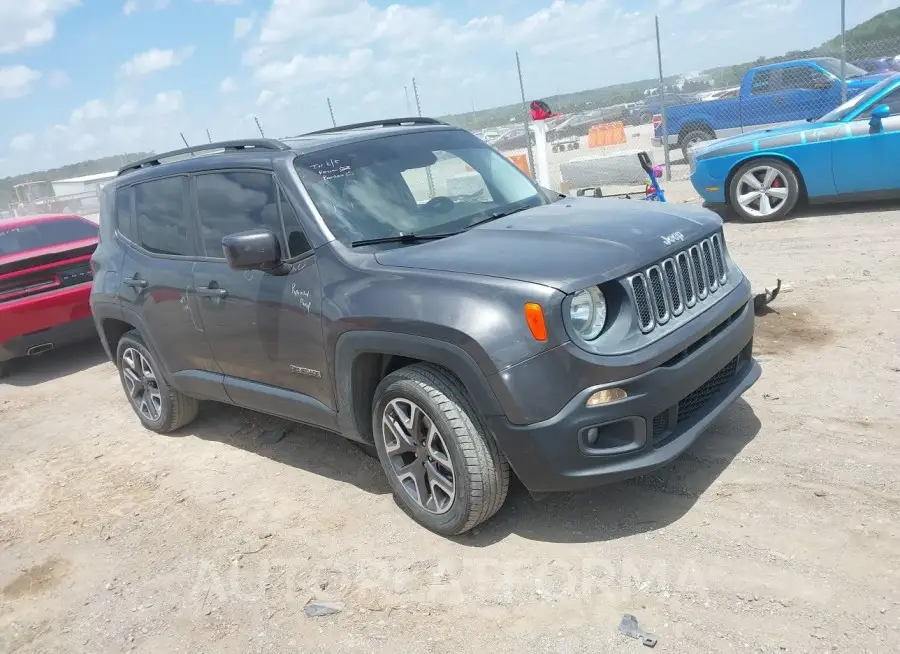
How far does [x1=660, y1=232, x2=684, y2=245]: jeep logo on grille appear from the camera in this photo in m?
3.46

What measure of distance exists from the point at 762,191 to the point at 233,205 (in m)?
7.06

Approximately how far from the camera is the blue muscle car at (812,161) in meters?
8.43

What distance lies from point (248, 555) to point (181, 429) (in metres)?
2.19

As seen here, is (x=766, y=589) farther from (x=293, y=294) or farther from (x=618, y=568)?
(x=293, y=294)

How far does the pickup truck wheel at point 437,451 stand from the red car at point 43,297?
5274 mm

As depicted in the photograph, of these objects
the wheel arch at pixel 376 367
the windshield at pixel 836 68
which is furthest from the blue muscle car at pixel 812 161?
the wheel arch at pixel 376 367

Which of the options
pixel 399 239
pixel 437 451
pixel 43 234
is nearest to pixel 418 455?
pixel 437 451

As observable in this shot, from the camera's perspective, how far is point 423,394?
3354 mm

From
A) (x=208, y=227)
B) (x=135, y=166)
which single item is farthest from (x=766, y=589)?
(x=135, y=166)

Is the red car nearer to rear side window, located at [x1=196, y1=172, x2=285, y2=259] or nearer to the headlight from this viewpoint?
rear side window, located at [x1=196, y1=172, x2=285, y2=259]

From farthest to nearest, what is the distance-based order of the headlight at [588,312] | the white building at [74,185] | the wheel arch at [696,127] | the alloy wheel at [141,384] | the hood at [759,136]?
1. the white building at [74,185]
2. the wheel arch at [696,127]
3. the hood at [759,136]
4. the alloy wheel at [141,384]
5. the headlight at [588,312]

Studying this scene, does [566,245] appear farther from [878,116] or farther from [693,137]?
[693,137]

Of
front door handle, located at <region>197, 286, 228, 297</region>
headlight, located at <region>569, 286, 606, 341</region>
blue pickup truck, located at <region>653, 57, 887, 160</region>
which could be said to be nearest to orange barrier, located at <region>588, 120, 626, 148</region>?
blue pickup truck, located at <region>653, 57, 887, 160</region>

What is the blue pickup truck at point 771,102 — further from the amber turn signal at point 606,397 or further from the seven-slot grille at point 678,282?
the amber turn signal at point 606,397
